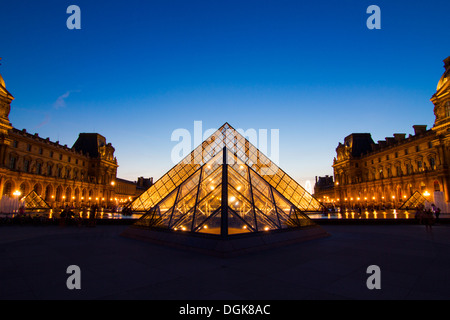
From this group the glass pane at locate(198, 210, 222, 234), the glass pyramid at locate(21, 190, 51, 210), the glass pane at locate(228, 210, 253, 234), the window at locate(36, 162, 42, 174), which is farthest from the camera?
the window at locate(36, 162, 42, 174)

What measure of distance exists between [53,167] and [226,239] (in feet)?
181

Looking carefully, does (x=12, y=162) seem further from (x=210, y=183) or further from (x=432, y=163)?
(x=432, y=163)

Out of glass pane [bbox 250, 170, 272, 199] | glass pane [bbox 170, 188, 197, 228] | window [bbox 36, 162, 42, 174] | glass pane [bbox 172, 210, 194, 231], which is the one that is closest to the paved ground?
glass pane [bbox 172, 210, 194, 231]

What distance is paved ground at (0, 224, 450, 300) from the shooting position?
3811mm

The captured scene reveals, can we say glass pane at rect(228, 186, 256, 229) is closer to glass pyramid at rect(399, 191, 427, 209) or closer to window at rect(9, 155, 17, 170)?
glass pyramid at rect(399, 191, 427, 209)

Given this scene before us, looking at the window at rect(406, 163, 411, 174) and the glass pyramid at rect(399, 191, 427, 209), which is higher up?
the window at rect(406, 163, 411, 174)

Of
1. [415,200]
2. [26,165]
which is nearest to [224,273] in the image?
[415,200]

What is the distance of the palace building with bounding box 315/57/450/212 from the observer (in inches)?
1426

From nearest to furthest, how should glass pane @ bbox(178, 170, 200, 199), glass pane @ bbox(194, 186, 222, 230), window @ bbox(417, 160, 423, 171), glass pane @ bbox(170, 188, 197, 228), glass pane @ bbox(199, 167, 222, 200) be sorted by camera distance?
1. glass pane @ bbox(194, 186, 222, 230)
2. glass pane @ bbox(170, 188, 197, 228)
3. glass pane @ bbox(199, 167, 222, 200)
4. glass pane @ bbox(178, 170, 200, 199)
5. window @ bbox(417, 160, 423, 171)

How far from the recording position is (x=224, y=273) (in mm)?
4961

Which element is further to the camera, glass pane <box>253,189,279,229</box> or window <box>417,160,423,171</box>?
window <box>417,160,423,171</box>

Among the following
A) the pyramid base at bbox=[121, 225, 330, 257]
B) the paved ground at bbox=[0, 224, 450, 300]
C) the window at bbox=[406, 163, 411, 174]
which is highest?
the window at bbox=[406, 163, 411, 174]

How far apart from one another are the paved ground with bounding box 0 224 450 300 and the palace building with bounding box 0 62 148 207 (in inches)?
1118

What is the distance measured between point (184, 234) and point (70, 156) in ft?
193
